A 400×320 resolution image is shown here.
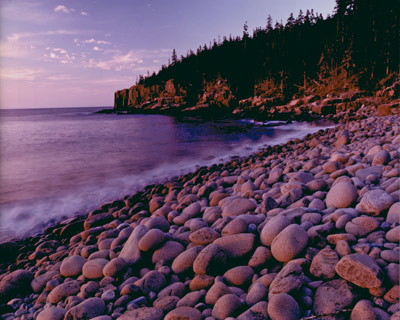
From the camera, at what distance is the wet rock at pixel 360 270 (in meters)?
1.63

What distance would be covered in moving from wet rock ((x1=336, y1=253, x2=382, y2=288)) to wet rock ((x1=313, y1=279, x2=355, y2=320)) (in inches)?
2.4

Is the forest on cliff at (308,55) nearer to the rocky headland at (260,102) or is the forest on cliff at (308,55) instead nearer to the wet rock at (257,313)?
the rocky headland at (260,102)

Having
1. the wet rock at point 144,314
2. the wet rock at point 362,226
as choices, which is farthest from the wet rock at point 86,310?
the wet rock at point 362,226

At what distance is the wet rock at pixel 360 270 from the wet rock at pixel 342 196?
3.57 feet

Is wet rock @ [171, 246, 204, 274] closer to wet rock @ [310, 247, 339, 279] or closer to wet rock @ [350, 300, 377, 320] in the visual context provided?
wet rock @ [310, 247, 339, 279]

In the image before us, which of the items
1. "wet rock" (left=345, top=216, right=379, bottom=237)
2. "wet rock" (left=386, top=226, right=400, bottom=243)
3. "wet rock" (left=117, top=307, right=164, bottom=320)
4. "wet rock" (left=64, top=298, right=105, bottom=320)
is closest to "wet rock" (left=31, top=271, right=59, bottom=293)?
"wet rock" (left=64, top=298, right=105, bottom=320)

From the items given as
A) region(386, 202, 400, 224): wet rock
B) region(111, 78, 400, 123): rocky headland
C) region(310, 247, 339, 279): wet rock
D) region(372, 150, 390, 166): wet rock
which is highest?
region(111, 78, 400, 123): rocky headland

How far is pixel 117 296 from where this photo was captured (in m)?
2.29

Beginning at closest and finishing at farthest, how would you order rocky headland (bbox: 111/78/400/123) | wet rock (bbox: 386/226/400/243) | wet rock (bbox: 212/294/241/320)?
wet rock (bbox: 212/294/241/320) → wet rock (bbox: 386/226/400/243) → rocky headland (bbox: 111/78/400/123)

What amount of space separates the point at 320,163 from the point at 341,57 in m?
36.6

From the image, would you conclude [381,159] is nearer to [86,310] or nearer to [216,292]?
[216,292]

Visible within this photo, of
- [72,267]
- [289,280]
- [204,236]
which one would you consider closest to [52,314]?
[72,267]

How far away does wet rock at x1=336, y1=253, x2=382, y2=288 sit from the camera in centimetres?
163

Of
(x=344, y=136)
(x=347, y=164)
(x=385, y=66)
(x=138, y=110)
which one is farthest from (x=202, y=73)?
(x=347, y=164)
